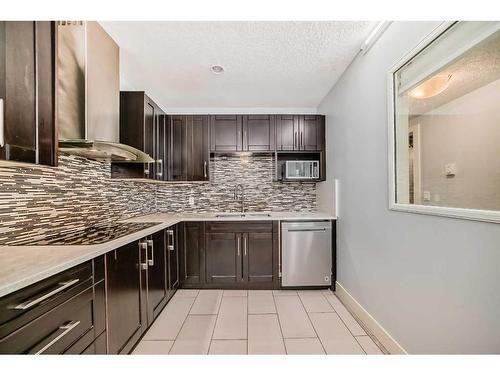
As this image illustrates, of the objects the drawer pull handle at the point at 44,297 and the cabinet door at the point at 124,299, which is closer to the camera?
the drawer pull handle at the point at 44,297

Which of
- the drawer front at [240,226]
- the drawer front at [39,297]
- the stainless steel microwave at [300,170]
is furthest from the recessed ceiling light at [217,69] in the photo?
the drawer front at [39,297]

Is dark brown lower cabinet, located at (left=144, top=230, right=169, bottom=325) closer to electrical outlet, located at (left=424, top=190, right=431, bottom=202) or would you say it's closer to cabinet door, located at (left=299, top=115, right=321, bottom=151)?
electrical outlet, located at (left=424, top=190, right=431, bottom=202)

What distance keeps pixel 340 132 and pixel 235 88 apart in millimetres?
1357

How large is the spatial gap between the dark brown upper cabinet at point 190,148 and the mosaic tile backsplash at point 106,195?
0.35 meters

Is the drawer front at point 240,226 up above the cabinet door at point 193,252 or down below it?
above

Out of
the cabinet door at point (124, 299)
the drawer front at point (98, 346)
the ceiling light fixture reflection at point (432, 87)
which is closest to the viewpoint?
the drawer front at point (98, 346)

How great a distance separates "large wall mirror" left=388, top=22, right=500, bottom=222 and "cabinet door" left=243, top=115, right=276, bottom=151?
5.84ft

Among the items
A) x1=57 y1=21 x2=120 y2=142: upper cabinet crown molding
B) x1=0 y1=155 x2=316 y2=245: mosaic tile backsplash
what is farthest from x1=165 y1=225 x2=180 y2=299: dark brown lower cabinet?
x1=57 y1=21 x2=120 y2=142: upper cabinet crown molding

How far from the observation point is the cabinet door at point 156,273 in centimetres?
215

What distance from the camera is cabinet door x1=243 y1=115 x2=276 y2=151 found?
135 inches

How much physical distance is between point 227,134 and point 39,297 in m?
2.76

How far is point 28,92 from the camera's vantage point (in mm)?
1178

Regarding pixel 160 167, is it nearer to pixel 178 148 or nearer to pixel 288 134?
pixel 178 148

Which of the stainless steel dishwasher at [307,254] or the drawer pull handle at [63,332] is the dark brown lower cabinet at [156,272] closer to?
the drawer pull handle at [63,332]
